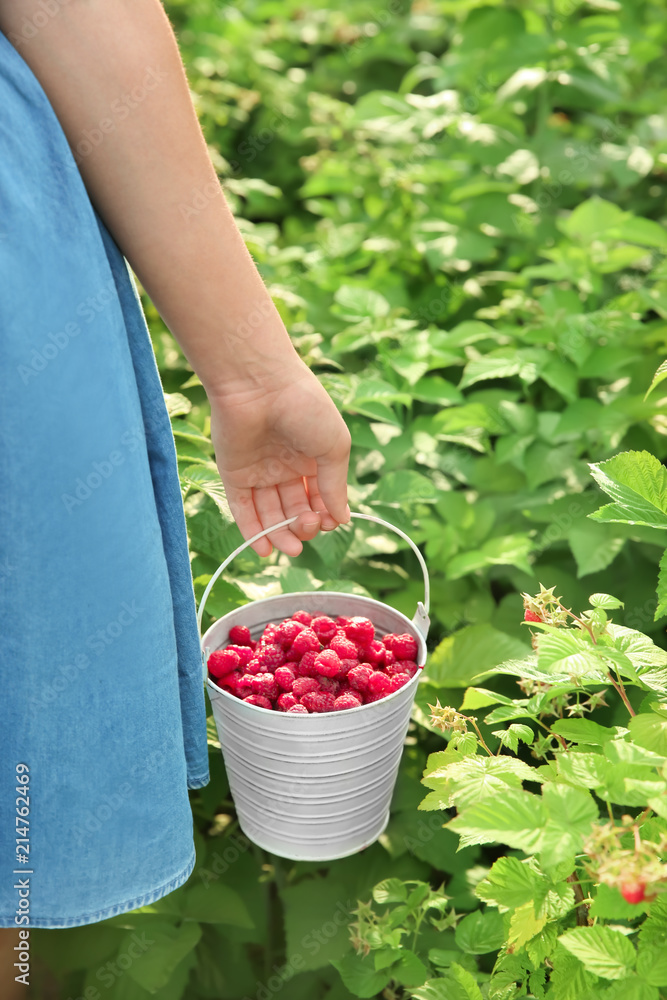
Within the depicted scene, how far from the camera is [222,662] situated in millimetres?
1181

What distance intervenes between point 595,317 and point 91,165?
51.9 inches

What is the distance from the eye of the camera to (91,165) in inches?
31.7

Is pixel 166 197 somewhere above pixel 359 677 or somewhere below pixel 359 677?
above

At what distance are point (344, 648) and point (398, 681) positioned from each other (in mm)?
89

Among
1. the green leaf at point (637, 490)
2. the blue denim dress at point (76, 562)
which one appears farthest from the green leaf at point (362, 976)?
the green leaf at point (637, 490)

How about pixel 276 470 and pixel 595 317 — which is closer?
pixel 276 470

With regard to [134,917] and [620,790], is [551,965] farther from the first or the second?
[134,917]

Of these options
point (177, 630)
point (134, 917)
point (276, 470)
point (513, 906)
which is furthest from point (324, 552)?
point (513, 906)

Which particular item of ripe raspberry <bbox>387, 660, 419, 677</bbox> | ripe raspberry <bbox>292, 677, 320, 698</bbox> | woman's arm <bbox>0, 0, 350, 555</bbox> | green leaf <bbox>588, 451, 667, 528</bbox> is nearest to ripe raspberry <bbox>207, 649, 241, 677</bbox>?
ripe raspberry <bbox>292, 677, 320, 698</bbox>

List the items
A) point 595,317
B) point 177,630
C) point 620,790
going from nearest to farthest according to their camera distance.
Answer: point 620,790 → point 177,630 → point 595,317

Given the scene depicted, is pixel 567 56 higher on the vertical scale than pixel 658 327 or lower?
higher

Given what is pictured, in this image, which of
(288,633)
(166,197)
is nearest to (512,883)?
(288,633)

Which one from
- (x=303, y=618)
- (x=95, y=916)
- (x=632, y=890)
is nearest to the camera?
(x=632, y=890)

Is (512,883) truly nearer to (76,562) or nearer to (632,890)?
(632,890)
